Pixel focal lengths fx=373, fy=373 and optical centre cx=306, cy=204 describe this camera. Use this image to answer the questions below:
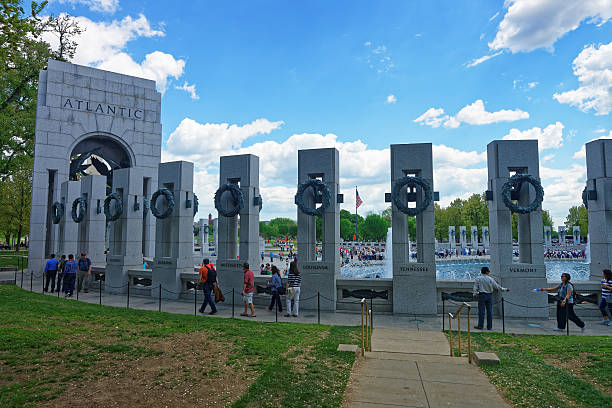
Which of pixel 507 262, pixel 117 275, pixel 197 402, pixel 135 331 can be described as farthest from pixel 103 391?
pixel 117 275

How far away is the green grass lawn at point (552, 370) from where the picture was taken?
578 cm

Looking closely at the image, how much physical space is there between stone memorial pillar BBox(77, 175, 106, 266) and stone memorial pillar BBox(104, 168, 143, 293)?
2.84 m

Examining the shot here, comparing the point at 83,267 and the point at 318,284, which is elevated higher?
the point at 83,267

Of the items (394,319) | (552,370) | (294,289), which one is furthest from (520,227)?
(294,289)

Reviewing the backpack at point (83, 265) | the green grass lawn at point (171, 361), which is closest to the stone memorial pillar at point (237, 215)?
the green grass lawn at point (171, 361)

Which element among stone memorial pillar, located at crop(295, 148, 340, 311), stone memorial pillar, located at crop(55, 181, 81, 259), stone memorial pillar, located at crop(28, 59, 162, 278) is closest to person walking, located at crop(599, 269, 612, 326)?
stone memorial pillar, located at crop(295, 148, 340, 311)

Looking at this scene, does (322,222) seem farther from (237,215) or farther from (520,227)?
(520,227)

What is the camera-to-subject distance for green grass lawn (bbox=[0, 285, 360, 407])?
5.84m

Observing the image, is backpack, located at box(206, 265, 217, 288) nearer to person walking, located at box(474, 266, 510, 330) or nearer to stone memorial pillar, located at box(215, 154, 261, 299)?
stone memorial pillar, located at box(215, 154, 261, 299)

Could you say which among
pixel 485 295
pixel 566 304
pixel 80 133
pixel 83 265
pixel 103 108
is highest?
pixel 103 108

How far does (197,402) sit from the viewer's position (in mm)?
5660

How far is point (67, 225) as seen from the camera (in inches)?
985

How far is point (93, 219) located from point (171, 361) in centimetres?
1810

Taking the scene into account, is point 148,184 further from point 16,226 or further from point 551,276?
point 551,276
